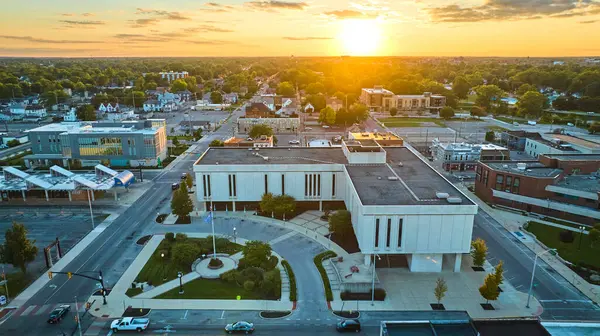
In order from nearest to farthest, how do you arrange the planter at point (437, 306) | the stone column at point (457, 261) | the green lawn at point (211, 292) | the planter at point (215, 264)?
the planter at point (437, 306) < the green lawn at point (211, 292) < the stone column at point (457, 261) < the planter at point (215, 264)

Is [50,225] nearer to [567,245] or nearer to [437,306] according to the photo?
[437,306]

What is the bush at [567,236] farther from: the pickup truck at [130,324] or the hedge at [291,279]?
the pickup truck at [130,324]

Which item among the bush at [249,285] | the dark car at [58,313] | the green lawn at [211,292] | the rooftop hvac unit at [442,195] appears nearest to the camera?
the dark car at [58,313]

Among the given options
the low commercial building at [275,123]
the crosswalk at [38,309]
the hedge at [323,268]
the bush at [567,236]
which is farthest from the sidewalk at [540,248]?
the low commercial building at [275,123]

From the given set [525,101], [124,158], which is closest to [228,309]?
[124,158]

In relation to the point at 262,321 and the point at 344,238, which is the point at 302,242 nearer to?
the point at 344,238
